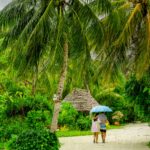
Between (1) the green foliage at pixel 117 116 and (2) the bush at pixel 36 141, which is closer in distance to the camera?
(2) the bush at pixel 36 141

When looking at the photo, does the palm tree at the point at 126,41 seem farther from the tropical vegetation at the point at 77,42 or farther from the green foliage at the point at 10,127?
the green foliage at the point at 10,127

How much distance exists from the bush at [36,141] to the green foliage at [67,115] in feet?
57.2

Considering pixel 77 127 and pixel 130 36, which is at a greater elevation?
pixel 130 36

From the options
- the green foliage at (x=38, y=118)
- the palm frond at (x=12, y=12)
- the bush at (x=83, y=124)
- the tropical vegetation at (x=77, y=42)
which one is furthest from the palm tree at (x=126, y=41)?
the bush at (x=83, y=124)

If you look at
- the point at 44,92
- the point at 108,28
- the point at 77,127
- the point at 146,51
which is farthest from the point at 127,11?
the point at 44,92

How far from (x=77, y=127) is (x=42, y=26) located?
19386 millimetres

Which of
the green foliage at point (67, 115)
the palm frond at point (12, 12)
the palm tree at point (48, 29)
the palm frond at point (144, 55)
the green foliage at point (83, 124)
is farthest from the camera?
the green foliage at point (83, 124)

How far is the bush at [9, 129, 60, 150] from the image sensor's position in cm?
1770

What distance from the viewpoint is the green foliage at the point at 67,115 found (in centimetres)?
3569

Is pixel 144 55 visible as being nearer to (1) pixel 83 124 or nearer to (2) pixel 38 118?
(2) pixel 38 118

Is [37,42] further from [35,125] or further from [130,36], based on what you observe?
[35,125]

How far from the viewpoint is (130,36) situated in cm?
2002

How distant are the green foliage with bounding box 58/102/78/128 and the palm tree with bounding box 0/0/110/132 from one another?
16.3 metres

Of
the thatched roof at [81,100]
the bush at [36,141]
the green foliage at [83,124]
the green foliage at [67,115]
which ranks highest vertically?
the thatched roof at [81,100]
